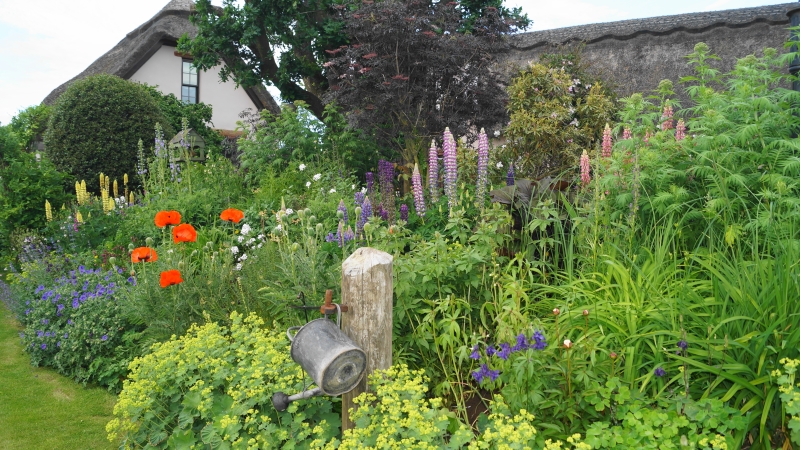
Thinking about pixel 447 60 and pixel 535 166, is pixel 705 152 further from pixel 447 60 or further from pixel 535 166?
pixel 447 60

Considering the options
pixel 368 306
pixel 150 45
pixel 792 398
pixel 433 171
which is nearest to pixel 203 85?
pixel 150 45

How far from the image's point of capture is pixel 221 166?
8367 millimetres

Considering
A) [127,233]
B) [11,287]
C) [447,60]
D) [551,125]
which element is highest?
[447,60]

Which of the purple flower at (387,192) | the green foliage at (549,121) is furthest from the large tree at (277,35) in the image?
the purple flower at (387,192)

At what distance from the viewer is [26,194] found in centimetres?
813

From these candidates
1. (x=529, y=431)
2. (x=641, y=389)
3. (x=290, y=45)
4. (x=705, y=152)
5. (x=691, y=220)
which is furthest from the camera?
(x=290, y=45)

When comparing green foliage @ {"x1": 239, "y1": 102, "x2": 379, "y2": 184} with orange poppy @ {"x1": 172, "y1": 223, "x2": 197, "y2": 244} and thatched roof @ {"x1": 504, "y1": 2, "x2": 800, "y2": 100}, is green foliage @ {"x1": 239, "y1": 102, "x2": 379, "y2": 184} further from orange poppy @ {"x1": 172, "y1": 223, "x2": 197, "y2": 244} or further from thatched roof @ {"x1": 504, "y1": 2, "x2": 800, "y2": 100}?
thatched roof @ {"x1": 504, "y1": 2, "x2": 800, "y2": 100}

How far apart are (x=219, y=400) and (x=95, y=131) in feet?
30.4

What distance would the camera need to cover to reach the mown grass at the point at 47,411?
3738 millimetres

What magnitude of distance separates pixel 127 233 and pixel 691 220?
5.70 meters

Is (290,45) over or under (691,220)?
over

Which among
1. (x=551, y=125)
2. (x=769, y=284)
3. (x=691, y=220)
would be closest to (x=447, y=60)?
(x=551, y=125)

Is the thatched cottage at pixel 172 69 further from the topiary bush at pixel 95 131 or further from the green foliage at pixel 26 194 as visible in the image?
the green foliage at pixel 26 194

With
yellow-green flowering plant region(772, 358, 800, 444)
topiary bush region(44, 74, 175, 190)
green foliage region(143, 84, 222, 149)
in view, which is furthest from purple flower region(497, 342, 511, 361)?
green foliage region(143, 84, 222, 149)
